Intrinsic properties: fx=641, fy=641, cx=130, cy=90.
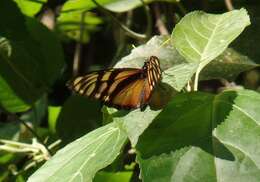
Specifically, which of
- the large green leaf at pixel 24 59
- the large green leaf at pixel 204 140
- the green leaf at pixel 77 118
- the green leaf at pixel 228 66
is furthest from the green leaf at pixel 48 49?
the large green leaf at pixel 204 140

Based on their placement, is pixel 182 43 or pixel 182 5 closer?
pixel 182 43

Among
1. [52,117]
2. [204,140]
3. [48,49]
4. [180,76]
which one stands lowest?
[52,117]

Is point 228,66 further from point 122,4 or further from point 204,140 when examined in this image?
point 122,4

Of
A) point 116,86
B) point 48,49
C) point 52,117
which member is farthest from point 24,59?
point 116,86

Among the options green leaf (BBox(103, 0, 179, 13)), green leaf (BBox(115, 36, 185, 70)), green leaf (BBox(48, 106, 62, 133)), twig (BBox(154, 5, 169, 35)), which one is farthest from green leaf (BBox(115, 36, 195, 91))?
green leaf (BBox(48, 106, 62, 133))

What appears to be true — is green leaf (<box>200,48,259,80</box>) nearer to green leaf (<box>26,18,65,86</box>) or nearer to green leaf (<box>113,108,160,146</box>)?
green leaf (<box>113,108,160,146</box>)

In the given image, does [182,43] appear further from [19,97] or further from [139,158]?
[19,97]

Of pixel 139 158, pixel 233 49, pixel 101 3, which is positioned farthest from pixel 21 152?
pixel 139 158

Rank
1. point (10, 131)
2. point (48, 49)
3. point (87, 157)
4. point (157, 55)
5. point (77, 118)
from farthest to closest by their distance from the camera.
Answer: point (10, 131) → point (48, 49) → point (77, 118) → point (157, 55) → point (87, 157)
